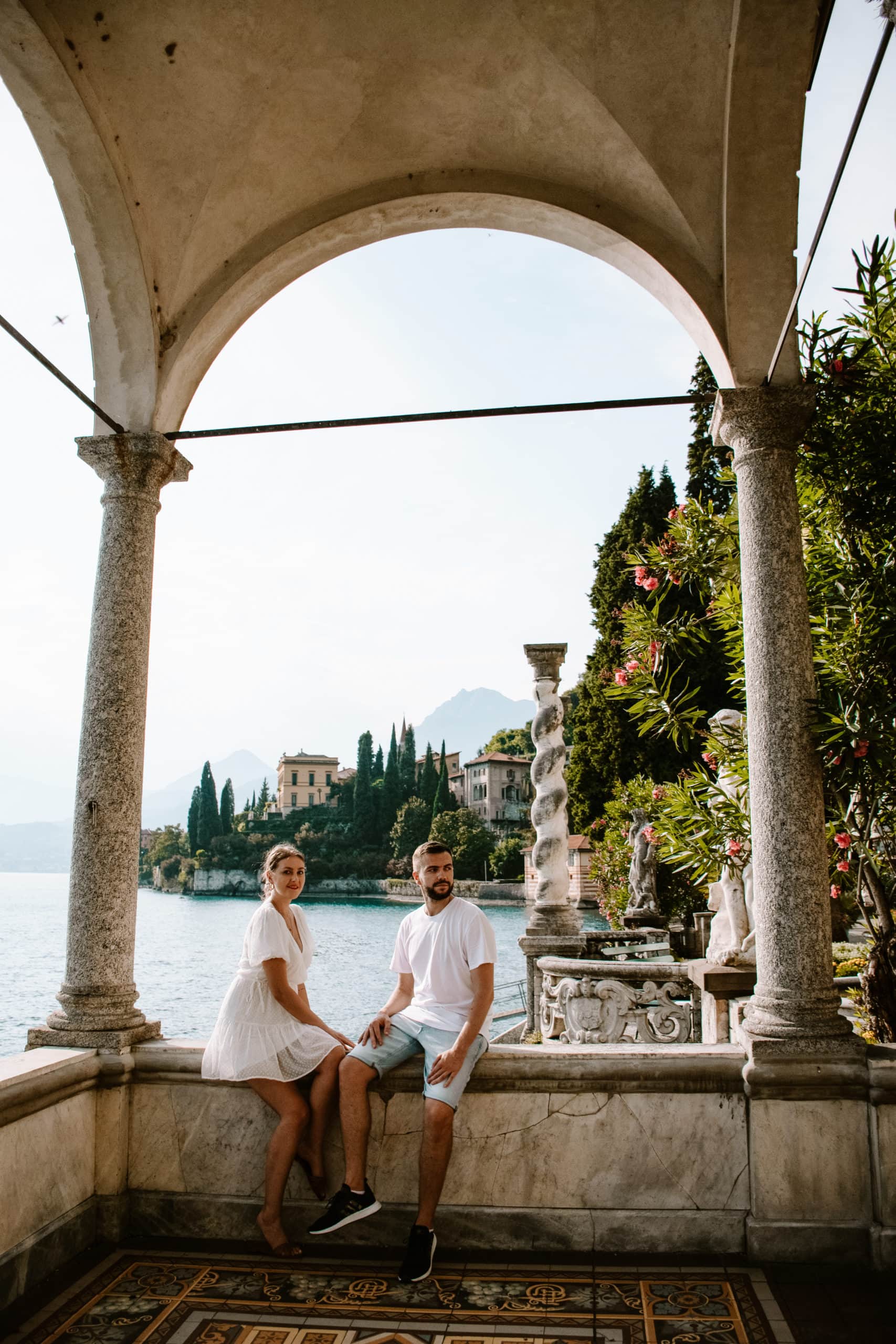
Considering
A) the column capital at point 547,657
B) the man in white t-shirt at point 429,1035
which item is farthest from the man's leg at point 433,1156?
the column capital at point 547,657

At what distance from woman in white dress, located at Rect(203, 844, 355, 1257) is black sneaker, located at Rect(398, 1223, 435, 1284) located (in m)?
0.43

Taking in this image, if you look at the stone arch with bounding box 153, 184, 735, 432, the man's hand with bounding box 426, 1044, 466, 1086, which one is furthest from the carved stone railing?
the stone arch with bounding box 153, 184, 735, 432

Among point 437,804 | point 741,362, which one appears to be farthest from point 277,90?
point 437,804

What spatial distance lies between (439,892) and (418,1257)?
1.18 metres

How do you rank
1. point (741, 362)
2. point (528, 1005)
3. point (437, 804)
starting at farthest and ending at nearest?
point (437, 804) < point (528, 1005) < point (741, 362)

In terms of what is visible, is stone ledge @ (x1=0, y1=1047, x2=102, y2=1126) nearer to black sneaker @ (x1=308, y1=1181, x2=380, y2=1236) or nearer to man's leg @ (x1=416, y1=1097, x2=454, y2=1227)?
black sneaker @ (x1=308, y1=1181, x2=380, y2=1236)

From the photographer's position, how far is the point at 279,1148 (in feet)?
11.1

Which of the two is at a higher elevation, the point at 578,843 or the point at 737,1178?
the point at 578,843

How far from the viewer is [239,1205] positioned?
3559 millimetres

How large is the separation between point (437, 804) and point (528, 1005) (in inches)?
2095

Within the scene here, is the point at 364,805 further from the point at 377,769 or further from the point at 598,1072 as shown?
the point at 598,1072

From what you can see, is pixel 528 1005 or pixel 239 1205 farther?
pixel 528 1005

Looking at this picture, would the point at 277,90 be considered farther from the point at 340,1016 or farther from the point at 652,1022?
the point at 340,1016

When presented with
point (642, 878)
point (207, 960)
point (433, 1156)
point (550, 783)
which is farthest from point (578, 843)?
point (433, 1156)
